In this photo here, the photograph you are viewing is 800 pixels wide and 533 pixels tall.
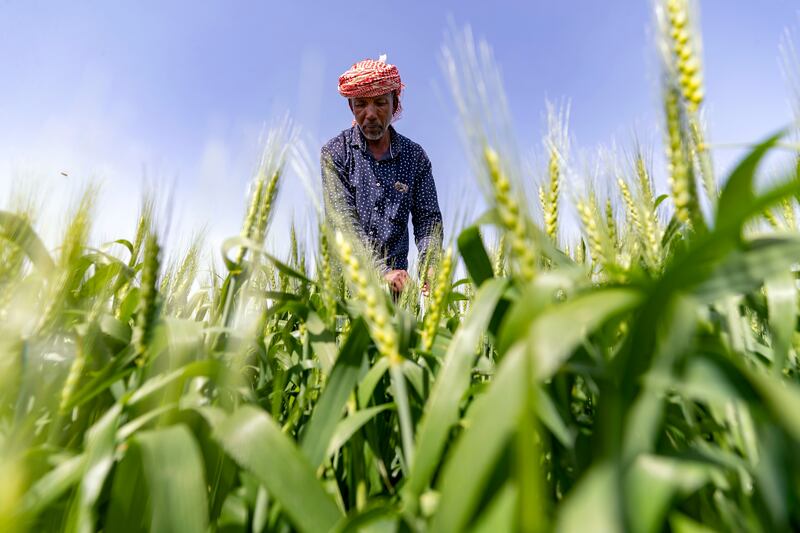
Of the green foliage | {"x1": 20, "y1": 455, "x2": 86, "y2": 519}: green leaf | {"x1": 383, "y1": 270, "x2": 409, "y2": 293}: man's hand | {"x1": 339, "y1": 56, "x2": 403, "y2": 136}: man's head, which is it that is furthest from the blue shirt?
{"x1": 20, "y1": 455, "x2": 86, "y2": 519}: green leaf

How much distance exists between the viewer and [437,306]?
871 mm

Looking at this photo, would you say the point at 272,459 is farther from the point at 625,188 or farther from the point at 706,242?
the point at 625,188

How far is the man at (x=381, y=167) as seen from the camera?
9.75 ft

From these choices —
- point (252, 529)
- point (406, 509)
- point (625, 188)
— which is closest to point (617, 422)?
point (406, 509)

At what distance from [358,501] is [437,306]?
12.5 inches

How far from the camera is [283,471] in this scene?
1.91 feet

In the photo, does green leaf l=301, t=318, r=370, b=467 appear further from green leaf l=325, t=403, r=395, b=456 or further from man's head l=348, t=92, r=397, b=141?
man's head l=348, t=92, r=397, b=141

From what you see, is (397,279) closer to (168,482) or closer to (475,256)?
(475,256)

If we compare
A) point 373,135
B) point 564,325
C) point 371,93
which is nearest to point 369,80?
point 371,93

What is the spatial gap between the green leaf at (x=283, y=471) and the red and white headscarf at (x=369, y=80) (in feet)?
8.70

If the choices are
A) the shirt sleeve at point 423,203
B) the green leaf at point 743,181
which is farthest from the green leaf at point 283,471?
the shirt sleeve at point 423,203

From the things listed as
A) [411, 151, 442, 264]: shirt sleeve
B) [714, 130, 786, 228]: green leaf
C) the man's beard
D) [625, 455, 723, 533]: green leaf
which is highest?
the man's beard

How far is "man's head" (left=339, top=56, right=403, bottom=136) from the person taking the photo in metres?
2.98

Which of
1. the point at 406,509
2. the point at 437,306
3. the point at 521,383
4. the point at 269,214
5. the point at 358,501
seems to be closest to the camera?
the point at 521,383
